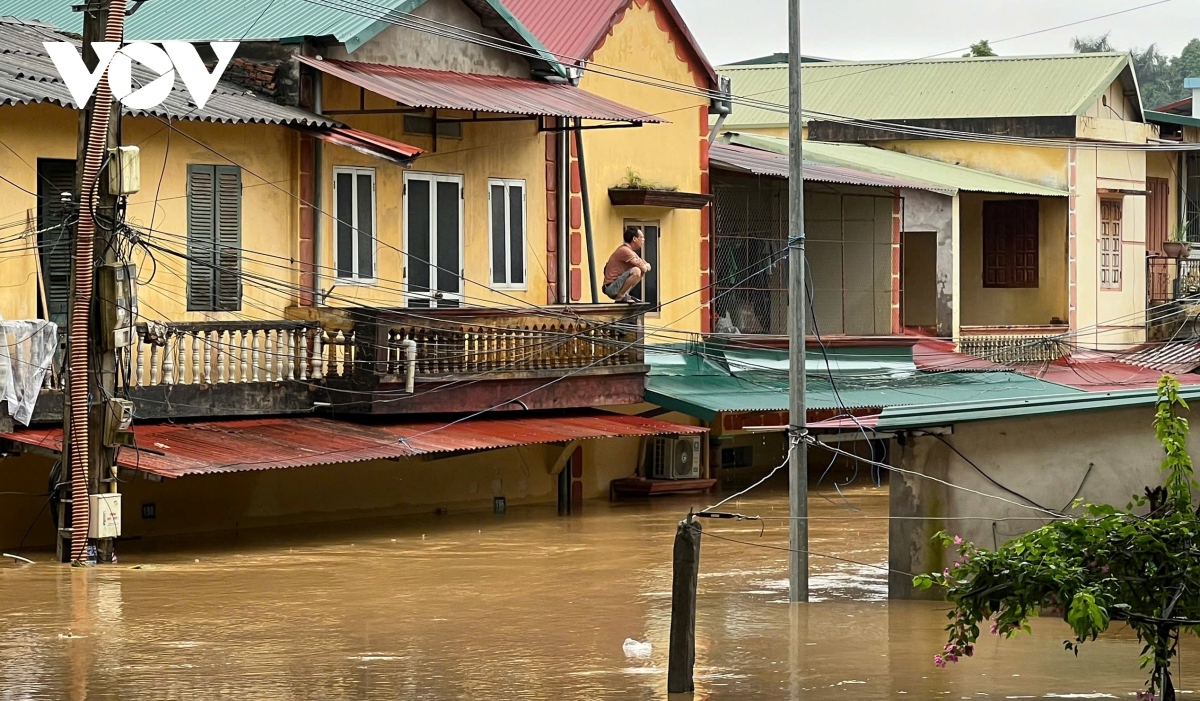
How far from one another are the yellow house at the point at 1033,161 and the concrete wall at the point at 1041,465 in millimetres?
17034

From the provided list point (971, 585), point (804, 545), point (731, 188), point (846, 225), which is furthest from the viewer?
point (846, 225)

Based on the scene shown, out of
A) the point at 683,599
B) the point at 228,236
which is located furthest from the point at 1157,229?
the point at 683,599

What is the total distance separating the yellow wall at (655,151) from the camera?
2617 centimetres

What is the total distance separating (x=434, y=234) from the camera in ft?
76.3

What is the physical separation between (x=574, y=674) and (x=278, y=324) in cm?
849

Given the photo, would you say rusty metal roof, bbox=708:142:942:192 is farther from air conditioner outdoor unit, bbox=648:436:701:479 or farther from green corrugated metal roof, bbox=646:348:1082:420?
air conditioner outdoor unit, bbox=648:436:701:479

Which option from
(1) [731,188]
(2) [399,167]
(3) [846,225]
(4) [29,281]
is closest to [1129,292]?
(3) [846,225]

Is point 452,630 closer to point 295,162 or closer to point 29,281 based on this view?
point 29,281

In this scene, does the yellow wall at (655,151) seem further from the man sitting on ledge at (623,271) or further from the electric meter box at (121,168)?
the electric meter box at (121,168)

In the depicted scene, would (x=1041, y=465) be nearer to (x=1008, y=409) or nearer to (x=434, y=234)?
(x=1008, y=409)

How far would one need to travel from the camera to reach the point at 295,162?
21.5m

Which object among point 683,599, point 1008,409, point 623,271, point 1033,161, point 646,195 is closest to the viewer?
point 683,599

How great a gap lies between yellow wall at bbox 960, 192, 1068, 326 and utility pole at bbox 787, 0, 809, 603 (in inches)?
717

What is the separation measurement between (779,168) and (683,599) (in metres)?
17.1
